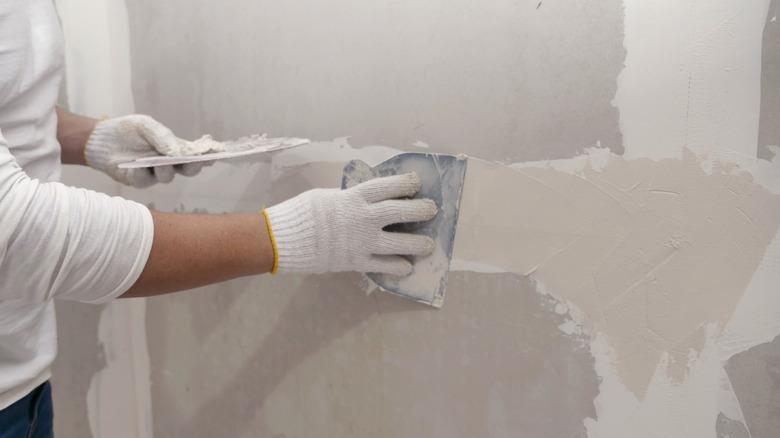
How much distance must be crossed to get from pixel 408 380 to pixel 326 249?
367 mm

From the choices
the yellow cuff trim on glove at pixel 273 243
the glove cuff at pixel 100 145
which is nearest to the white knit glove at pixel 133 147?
the glove cuff at pixel 100 145

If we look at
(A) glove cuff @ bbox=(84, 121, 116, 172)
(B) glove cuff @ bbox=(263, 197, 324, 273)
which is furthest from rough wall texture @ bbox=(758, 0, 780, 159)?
(A) glove cuff @ bbox=(84, 121, 116, 172)

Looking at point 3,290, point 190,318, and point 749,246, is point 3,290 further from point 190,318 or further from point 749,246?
point 749,246

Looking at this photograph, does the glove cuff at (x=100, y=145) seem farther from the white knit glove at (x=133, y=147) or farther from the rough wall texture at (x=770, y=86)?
the rough wall texture at (x=770, y=86)

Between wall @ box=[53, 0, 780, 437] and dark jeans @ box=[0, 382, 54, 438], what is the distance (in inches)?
17.5

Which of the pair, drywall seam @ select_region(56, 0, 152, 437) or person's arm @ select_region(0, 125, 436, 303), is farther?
drywall seam @ select_region(56, 0, 152, 437)

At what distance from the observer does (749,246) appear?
80 centimetres

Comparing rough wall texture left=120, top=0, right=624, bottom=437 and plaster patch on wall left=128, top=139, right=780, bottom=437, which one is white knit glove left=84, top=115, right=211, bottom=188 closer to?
rough wall texture left=120, top=0, right=624, bottom=437

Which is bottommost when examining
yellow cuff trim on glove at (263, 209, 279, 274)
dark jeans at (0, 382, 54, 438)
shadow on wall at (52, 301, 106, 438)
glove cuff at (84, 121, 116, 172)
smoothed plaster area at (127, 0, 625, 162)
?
shadow on wall at (52, 301, 106, 438)

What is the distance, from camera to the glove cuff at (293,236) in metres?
0.99

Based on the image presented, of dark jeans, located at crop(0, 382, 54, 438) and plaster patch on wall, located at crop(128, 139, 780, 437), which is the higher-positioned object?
plaster patch on wall, located at crop(128, 139, 780, 437)

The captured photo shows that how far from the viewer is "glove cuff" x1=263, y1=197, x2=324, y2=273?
38.9 inches

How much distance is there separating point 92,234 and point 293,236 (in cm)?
32

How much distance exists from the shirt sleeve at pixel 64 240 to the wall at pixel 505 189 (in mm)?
501
